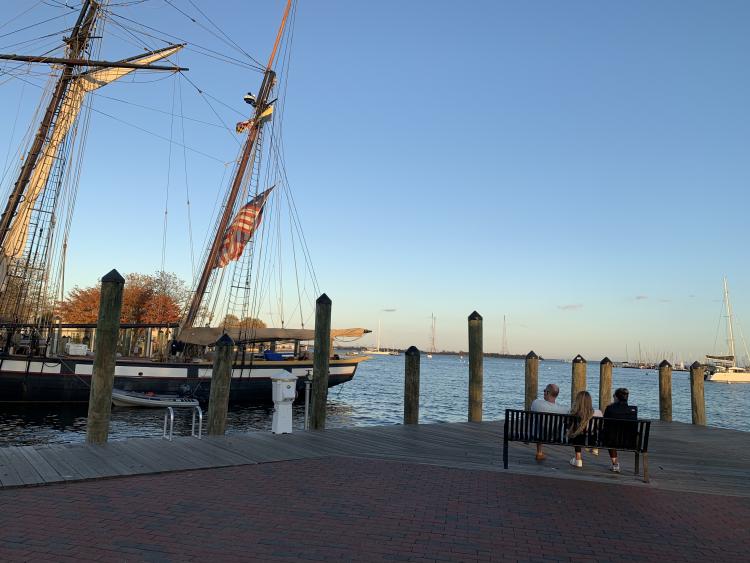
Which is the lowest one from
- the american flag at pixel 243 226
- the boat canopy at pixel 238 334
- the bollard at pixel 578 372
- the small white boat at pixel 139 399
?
the small white boat at pixel 139 399

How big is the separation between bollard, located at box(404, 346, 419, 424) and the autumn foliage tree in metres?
55.3

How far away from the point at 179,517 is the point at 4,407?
26130 millimetres

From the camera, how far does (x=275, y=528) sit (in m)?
5.39

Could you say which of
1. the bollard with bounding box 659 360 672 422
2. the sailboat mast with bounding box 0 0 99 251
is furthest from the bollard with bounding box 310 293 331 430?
the sailboat mast with bounding box 0 0 99 251

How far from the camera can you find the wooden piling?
1100cm

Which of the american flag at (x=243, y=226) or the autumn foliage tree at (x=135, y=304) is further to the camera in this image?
the autumn foliage tree at (x=135, y=304)

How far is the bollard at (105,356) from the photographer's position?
9.53m

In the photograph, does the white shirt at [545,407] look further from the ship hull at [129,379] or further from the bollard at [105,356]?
the ship hull at [129,379]

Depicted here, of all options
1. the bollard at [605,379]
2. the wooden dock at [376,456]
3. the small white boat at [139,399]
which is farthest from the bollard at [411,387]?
the small white boat at [139,399]

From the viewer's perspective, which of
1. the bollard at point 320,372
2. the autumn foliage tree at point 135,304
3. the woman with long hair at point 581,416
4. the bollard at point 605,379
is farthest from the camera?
the autumn foliage tree at point 135,304

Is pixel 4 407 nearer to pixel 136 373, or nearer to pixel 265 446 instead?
pixel 136 373

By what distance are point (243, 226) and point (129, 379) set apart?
1060cm

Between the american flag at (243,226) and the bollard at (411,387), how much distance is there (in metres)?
21.4

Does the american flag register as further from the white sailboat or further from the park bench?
the white sailboat
